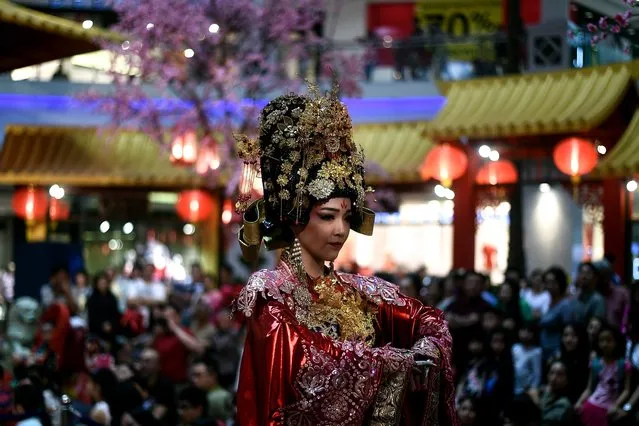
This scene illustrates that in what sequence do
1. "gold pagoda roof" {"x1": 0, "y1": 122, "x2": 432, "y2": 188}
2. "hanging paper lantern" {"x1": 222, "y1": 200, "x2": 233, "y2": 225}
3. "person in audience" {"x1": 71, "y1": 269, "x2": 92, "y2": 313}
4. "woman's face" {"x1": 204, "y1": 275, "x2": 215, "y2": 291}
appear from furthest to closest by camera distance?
"hanging paper lantern" {"x1": 222, "y1": 200, "x2": 233, "y2": 225}, "gold pagoda roof" {"x1": 0, "y1": 122, "x2": 432, "y2": 188}, "woman's face" {"x1": 204, "y1": 275, "x2": 215, "y2": 291}, "person in audience" {"x1": 71, "y1": 269, "x2": 92, "y2": 313}

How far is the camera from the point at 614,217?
16.0 m

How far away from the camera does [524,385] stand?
33.8 feet

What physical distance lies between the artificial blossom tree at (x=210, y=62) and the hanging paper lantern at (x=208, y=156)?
0.05 ft

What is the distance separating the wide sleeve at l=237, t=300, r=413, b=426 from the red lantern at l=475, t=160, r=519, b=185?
486 inches

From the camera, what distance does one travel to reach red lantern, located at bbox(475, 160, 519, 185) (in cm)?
1686

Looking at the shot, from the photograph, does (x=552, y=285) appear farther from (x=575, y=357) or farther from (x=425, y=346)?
(x=425, y=346)

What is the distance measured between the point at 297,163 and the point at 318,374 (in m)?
0.89

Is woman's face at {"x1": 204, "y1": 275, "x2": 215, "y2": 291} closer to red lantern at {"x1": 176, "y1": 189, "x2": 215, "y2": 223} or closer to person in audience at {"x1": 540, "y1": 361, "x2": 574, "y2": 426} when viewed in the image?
red lantern at {"x1": 176, "y1": 189, "x2": 215, "y2": 223}

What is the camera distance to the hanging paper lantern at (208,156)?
19438mm

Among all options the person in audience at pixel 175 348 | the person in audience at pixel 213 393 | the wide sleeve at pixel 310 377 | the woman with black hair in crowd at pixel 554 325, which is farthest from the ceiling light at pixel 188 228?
the wide sleeve at pixel 310 377

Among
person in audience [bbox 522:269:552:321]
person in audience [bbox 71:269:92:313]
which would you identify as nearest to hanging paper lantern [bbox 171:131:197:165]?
person in audience [bbox 71:269:92:313]

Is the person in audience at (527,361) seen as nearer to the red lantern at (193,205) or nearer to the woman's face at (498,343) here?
the woman's face at (498,343)

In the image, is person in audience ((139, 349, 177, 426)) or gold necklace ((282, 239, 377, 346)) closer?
gold necklace ((282, 239, 377, 346))

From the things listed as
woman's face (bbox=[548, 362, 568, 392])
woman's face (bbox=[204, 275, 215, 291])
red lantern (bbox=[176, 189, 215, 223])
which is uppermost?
red lantern (bbox=[176, 189, 215, 223])
